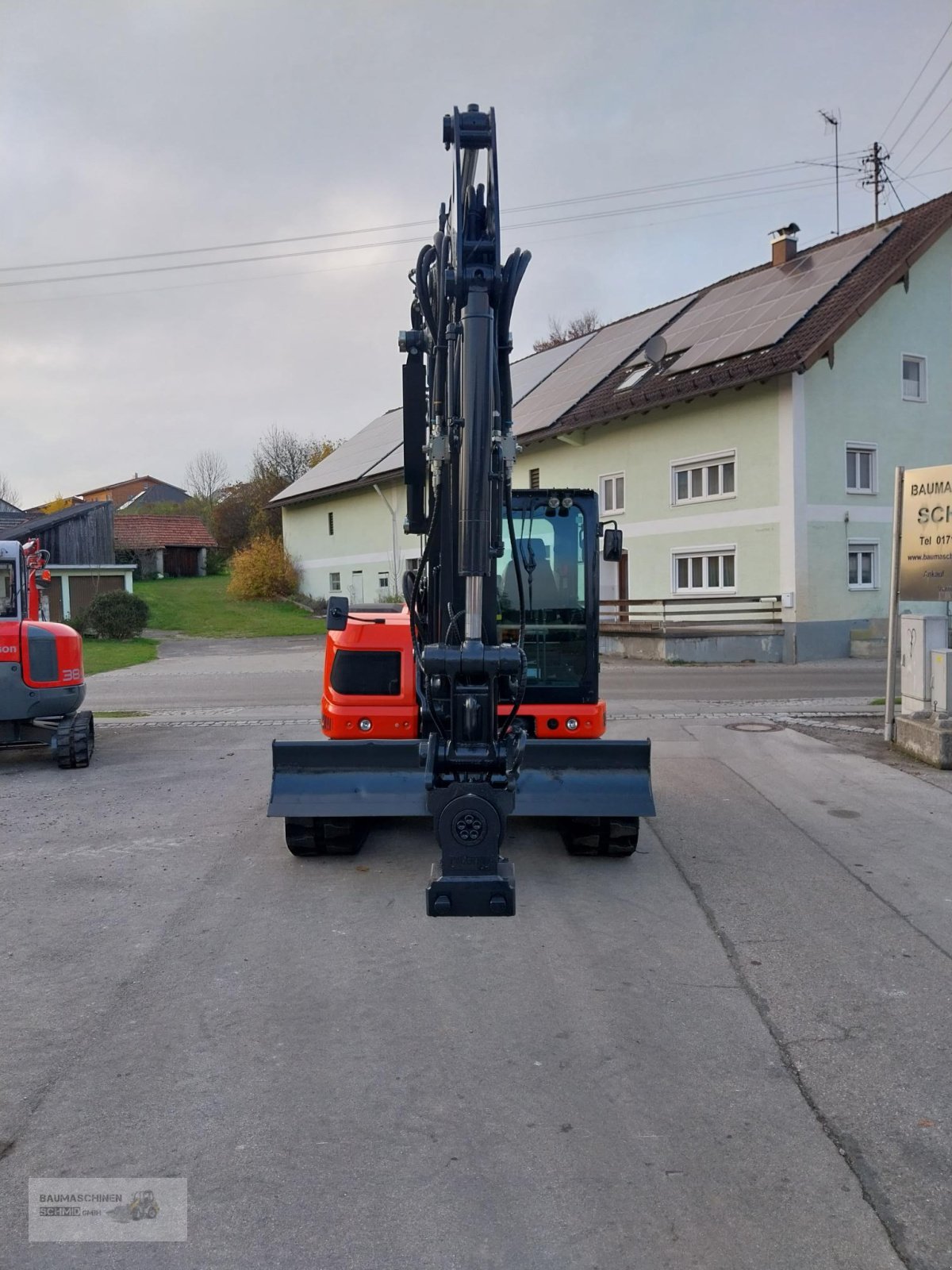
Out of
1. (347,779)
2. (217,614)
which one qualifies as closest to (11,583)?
(347,779)

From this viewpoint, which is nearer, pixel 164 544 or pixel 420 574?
pixel 420 574

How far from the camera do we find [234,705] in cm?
1806

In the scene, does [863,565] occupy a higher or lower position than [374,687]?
higher

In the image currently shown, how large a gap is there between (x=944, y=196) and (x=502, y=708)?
27202mm

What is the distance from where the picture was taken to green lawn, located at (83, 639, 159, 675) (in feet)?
89.2

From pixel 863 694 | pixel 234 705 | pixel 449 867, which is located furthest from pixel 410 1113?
pixel 863 694

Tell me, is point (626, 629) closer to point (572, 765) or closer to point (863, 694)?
point (863, 694)

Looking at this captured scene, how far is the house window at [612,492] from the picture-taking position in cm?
3042

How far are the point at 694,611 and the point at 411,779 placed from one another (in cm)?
2092

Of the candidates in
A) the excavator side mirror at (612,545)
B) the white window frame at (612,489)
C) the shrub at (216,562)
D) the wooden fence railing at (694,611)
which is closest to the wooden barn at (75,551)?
the shrub at (216,562)

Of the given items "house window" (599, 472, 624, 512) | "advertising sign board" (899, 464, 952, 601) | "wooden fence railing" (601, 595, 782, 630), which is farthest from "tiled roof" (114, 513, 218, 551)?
"advertising sign board" (899, 464, 952, 601)

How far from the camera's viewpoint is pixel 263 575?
49.7 metres

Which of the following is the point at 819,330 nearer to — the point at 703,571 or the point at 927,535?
the point at 703,571

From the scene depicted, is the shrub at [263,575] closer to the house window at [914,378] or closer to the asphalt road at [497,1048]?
the house window at [914,378]
